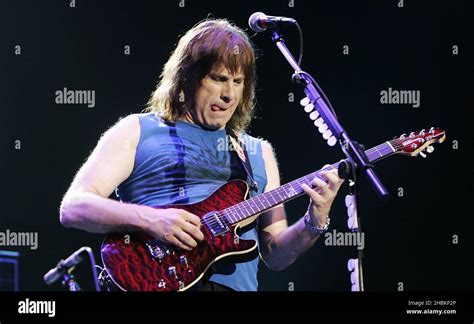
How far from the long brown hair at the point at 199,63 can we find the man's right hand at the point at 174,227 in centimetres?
52

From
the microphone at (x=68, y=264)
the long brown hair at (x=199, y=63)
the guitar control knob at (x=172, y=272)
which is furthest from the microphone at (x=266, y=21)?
the microphone at (x=68, y=264)

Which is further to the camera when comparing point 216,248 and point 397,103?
point 397,103

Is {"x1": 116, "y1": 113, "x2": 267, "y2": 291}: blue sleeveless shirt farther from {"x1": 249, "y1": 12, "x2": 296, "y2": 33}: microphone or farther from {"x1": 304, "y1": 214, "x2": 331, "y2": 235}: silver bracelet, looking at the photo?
{"x1": 249, "y1": 12, "x2": 296, "y2": 33}: microphone

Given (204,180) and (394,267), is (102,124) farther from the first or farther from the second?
(394,267)

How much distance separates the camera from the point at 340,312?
3.26 m

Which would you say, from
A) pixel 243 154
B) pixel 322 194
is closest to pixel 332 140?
pixel 322 194

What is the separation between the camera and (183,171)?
3.14 metres

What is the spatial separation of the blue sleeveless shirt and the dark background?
0.40 metres

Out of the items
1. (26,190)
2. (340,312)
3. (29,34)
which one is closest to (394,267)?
(340,312)

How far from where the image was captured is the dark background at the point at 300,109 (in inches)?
138

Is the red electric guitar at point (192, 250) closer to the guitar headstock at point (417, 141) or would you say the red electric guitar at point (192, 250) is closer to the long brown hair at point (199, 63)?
the guitar headstock at point (417, 141)

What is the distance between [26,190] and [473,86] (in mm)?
2313

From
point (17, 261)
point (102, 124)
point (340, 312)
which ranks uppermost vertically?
point (102, 124)

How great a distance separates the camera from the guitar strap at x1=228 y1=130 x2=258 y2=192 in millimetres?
3296
